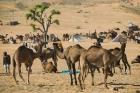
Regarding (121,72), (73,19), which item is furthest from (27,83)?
(73,19)

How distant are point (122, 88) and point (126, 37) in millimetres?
35158

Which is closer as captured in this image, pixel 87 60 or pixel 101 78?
pixel 87 60

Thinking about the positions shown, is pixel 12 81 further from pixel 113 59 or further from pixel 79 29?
pixel 79 29

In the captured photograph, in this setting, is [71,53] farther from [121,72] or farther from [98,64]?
[121,72]

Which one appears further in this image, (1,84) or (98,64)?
(1,84)

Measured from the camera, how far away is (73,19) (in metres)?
87.6

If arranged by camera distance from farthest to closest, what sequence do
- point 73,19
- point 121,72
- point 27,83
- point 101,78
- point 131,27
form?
point 73,19 → point 131,27 → point 121,72 → point 101,78 → point 27,83

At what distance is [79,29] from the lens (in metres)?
73.9

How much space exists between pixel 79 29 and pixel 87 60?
54.9 meters

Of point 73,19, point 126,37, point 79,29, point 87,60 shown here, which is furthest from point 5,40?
point 87,60

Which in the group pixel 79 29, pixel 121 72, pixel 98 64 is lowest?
pixel 79 29

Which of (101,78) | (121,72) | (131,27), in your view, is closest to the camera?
(101,78)

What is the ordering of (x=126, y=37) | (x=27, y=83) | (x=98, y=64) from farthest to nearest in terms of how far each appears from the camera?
(x=126, y=37) → (x=27, y=83) → (x=98, y=64)

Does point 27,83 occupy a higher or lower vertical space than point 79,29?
higher
